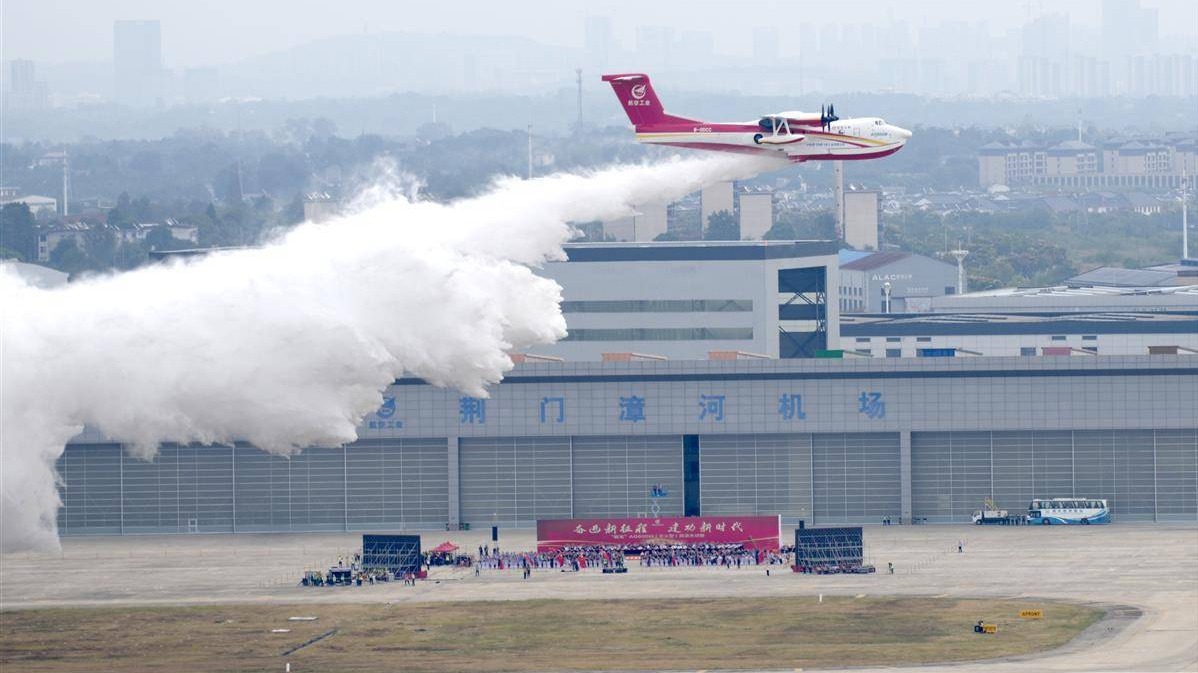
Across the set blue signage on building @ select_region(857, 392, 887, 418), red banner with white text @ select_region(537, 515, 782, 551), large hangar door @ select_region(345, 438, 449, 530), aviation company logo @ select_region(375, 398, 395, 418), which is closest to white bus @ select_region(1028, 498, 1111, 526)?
blue signage on building @ select_region(857, 392, 887, 418)

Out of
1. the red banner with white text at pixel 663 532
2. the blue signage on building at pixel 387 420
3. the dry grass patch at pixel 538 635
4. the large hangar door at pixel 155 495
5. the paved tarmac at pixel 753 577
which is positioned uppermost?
the blue signage on building at pixel 387 420

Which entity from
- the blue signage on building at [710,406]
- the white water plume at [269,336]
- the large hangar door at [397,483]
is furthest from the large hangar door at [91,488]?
the white water plume at [269,336]

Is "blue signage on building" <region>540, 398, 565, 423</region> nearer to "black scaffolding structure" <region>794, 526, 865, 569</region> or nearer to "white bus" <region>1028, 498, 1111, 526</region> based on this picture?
"black scaffolding structure" <region>794, 526, 865, 569</region>

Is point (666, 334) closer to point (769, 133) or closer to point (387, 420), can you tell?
point (387, 420)

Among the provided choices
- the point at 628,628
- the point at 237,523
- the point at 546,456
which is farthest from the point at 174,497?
the point at 628,628

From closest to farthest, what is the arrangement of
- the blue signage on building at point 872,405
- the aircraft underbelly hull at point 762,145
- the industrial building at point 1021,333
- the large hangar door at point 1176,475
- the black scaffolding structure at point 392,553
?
the aircraft underbelly hull at point 762,145
the black scaffolding structure at point 392,553
the large hangar door at point 1176,475
the blue signage on building at point 872,405
the industrial building at point 1021,333

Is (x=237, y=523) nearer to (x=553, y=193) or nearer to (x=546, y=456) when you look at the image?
(x=546, y=456)

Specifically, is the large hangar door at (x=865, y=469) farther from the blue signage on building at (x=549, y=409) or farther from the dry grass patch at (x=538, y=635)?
the dry grass patch at (x=538, y=635)
